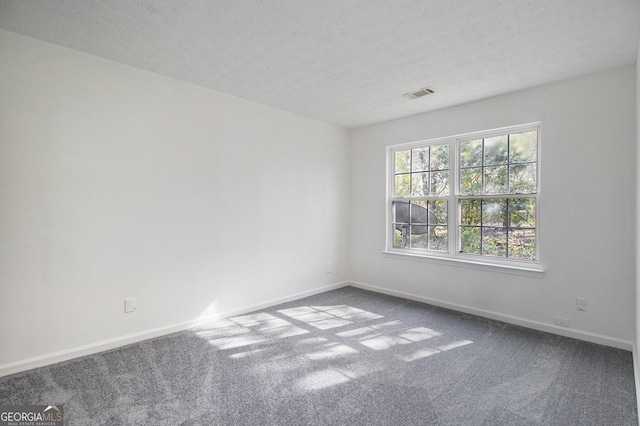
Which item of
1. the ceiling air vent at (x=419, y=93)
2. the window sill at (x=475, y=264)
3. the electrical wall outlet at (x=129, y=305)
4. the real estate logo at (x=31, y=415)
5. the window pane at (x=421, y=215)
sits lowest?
the real estate logo at (x=31, y=415)

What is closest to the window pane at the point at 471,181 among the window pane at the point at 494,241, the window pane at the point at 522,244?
the window pane at the point at 494,241

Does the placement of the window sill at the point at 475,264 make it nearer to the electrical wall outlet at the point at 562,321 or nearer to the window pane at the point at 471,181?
the electrical wall outlet at the point at 562,321

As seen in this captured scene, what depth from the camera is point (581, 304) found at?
3064 millimetres

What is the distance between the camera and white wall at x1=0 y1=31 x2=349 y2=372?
243 centimetres

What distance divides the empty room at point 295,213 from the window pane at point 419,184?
6 centimetres

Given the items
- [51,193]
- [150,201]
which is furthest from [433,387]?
[51,193]

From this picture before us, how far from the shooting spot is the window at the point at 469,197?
3.51m

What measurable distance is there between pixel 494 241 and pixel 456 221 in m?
0.49

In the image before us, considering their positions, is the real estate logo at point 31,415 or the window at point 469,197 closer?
the real estate logo at point 31,415

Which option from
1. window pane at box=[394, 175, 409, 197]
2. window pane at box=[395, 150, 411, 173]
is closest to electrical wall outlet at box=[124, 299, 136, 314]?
window pane at box=[394, 175, 409, 197]

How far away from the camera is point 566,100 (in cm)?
314

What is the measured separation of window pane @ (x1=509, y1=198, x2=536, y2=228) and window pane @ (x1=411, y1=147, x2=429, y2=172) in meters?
1.20

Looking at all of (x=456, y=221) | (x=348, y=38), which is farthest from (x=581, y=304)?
(x=348, y=38)

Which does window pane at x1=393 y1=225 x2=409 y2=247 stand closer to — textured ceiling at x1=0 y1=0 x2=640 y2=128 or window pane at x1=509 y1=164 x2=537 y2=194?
window pane at x1=509 y1=164 x2=537 y2=194
